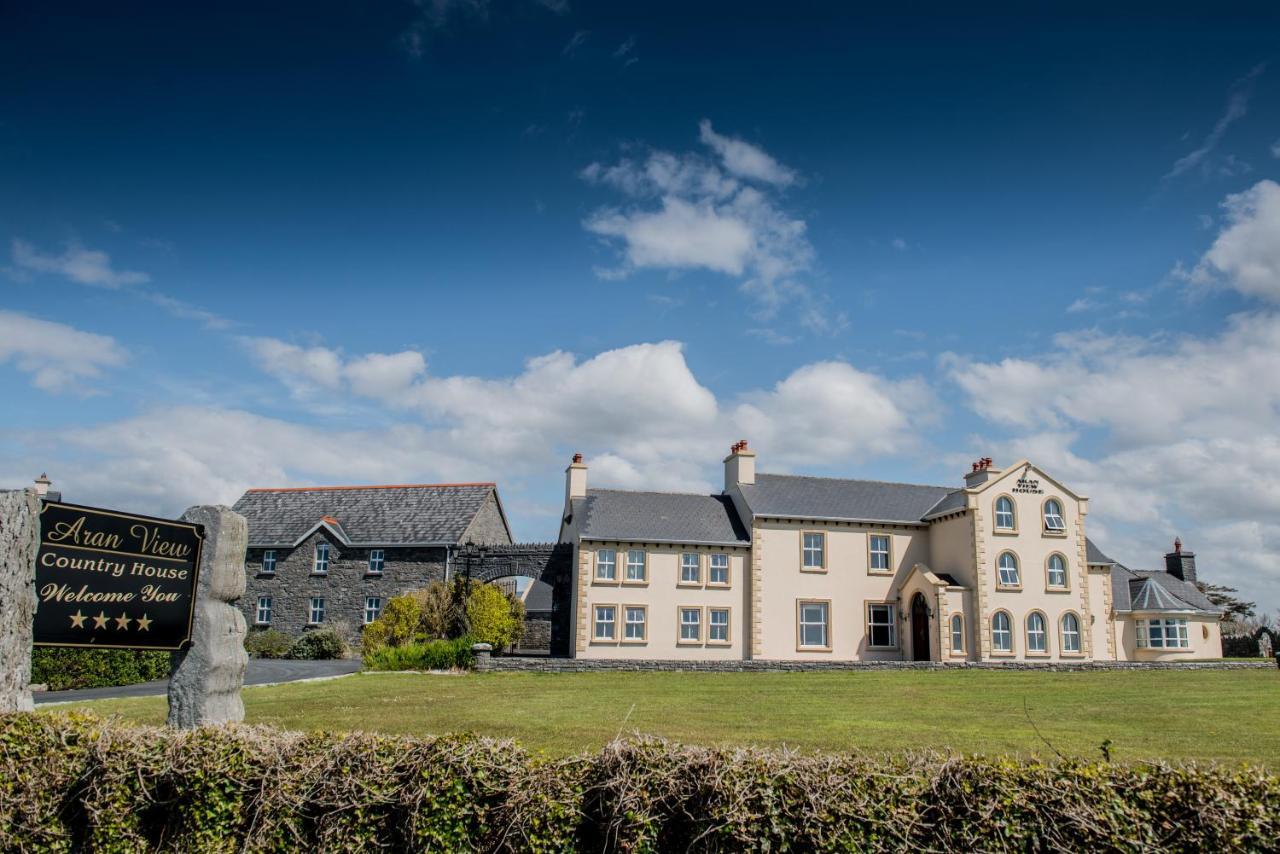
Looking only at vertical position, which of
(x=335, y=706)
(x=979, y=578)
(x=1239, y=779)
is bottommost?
(x=335, y=706)

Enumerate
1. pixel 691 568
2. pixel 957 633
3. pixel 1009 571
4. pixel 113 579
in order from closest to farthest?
1. pixel 113 579
2. pixel 957 633
3. pixel 1009 571
4. pixel 691 568

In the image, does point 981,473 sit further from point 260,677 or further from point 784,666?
point 260,677

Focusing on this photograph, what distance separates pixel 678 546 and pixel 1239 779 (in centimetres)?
2906

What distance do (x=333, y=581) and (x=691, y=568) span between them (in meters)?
18.0

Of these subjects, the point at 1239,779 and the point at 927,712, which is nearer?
the point at 1239,779

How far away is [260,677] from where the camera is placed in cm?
2577

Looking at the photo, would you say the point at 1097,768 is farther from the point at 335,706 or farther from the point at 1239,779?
the point at 335,706

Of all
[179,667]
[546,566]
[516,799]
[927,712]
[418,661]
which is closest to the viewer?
[516,799]

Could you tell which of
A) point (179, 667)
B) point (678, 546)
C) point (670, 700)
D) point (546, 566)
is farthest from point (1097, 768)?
point (546, 566)

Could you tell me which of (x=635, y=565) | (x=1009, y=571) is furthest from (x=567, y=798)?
(x=1009, y=571)

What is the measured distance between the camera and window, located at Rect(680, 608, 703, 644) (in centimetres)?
3447

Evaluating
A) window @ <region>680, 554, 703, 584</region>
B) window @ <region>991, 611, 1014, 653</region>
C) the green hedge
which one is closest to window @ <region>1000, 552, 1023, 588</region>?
window @ <region>991, 611, 1014, 653</region>

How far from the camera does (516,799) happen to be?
645 cm

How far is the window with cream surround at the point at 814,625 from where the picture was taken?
3522 centimetres
